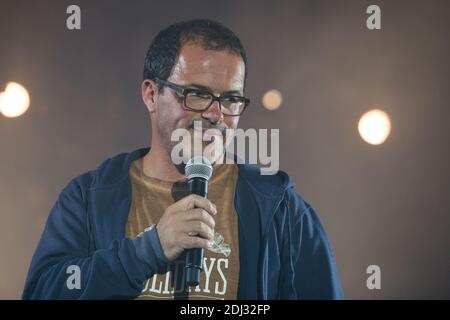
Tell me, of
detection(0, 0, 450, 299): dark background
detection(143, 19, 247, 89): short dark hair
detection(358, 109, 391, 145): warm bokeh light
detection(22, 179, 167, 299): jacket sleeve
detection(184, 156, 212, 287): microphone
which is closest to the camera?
detection(184, 156, 212, 287): microphone

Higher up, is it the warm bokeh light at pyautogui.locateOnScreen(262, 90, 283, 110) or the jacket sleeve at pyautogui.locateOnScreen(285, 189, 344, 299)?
the warm bokeh light at pyautogui.locateOnScreen(262, 90, 283, 110)

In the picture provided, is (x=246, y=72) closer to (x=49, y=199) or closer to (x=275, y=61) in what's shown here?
(x=275, y=61)

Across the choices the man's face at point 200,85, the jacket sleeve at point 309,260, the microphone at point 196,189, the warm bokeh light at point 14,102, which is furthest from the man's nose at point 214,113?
the warm bokeh light at point 14,102

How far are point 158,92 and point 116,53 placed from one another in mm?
343

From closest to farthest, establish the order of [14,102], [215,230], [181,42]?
[215,230] → [181,42] → [14,102]

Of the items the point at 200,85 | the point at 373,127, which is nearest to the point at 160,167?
the point at 200,85

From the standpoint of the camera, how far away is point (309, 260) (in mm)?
2453

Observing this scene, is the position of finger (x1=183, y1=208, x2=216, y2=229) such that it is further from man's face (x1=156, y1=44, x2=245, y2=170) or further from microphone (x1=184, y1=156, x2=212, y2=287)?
man's face (x1=156, y1=44, x2=245, y2=170)

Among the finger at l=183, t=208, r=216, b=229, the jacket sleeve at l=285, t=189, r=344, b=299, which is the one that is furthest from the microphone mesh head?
the jacket sleeve at l=285, t=189, r=344, b=299

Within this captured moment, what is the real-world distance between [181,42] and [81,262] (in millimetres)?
965

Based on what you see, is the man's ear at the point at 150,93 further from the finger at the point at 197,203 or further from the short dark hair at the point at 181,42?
the finger at the point at 197,203

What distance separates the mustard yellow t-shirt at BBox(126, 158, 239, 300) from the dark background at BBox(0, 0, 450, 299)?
261 millimetres

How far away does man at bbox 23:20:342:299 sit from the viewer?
7.72 feet

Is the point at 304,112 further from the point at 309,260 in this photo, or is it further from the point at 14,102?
the point at 14,102
